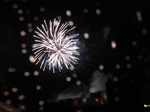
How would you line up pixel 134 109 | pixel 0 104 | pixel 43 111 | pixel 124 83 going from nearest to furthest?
1. pixel 0 104
2. pixel 134 109
3. pixel 124 83
4. pixel 43 111

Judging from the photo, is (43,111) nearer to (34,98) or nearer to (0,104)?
(34,98)

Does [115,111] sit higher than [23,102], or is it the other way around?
[23,102]

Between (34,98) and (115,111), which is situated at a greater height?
(34,98)

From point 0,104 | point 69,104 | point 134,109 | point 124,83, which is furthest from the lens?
point 69,104

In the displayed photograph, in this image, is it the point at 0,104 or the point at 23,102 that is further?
the point at 23,102

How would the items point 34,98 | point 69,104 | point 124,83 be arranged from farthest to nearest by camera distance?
point 34,98
point 69,104
point 124,83

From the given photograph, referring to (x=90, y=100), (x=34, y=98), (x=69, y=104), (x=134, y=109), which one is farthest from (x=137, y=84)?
(x=34, y=98)

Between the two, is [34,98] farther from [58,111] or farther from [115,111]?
[115,111]

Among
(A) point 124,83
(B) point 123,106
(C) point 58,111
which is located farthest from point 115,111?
(C) point 58,111

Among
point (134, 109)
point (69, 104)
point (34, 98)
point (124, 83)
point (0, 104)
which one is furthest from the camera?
point (34, 98)
